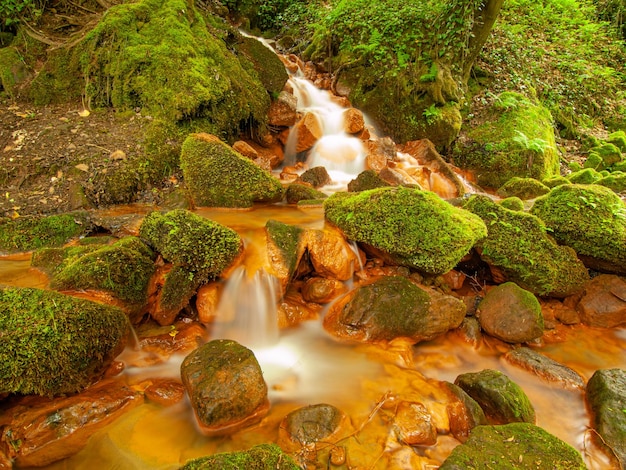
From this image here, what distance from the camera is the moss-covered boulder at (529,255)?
4727mm

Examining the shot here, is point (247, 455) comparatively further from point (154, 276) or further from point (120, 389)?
point (154, 276)

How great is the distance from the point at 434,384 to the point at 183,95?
597cm

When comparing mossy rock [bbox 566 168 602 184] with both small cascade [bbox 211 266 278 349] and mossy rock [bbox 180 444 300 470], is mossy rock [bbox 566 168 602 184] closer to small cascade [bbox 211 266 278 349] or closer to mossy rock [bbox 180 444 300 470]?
small cascade [bbox 211 266 278 349]

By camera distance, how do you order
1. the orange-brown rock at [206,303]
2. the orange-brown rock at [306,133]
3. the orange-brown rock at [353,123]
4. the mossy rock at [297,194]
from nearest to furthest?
the orange-brown rock at [206,303]
the mossy rock at [297,194]
the orange-brown rock at [306,133]
the orange-brown rock at [353,123]

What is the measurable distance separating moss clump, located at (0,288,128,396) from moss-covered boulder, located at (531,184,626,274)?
18.4 ft

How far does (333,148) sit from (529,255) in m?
5.17

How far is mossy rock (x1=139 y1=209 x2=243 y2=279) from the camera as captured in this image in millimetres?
3945

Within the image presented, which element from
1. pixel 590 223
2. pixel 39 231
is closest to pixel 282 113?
pixel 39 231

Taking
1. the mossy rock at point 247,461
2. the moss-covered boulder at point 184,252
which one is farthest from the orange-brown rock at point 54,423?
the mossy rock at point 247,461

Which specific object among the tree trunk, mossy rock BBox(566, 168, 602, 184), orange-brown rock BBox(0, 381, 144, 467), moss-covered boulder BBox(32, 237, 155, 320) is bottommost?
orange-brown rock BBox(0, 381, 144, 467)

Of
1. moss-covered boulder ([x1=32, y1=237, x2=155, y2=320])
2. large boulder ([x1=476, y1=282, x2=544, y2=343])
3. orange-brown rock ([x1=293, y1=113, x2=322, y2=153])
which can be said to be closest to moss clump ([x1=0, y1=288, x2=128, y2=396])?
moss-covered boulder ([x1=32, y1=237, x2=155, y2=320])

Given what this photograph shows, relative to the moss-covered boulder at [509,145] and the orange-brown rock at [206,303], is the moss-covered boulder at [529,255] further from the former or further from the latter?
the moss-covered boulder at [509,145]

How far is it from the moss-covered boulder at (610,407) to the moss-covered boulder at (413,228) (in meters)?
1.75

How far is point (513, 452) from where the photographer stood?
Result: 96.3 inches
